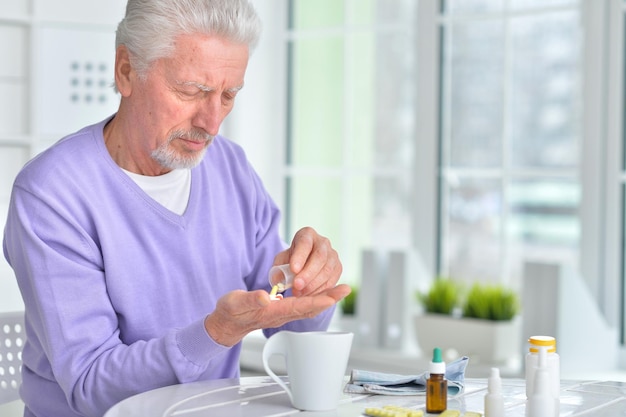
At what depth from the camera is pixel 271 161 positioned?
13.9 feet

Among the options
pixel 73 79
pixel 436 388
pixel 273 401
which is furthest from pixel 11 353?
pixel 73 79

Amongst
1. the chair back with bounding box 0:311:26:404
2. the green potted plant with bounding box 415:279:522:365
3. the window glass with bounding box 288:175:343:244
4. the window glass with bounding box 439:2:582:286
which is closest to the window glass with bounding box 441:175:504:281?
the window glass with bounding box 439:2:582:286

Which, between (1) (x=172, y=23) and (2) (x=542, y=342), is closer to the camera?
(2) (x=542, y=342)

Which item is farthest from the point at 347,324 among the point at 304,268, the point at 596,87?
the point at 304,268

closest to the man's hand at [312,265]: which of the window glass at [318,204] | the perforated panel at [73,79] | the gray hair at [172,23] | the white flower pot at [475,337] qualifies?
the gray hair at [172,23]

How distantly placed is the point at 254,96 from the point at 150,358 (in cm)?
263

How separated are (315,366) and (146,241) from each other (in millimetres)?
491

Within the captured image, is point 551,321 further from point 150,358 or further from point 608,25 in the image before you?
point 150,358

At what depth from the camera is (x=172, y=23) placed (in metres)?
1.79

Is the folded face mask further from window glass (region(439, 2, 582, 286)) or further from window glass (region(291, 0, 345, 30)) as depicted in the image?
window glass (region(291, 0, 345, 30))

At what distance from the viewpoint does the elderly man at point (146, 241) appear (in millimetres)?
1648

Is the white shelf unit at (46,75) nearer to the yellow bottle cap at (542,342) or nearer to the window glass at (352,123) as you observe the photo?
the window glass at (352,123)

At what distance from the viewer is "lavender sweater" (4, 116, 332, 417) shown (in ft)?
5.42

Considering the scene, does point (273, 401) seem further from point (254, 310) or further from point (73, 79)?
point (73, 79)
